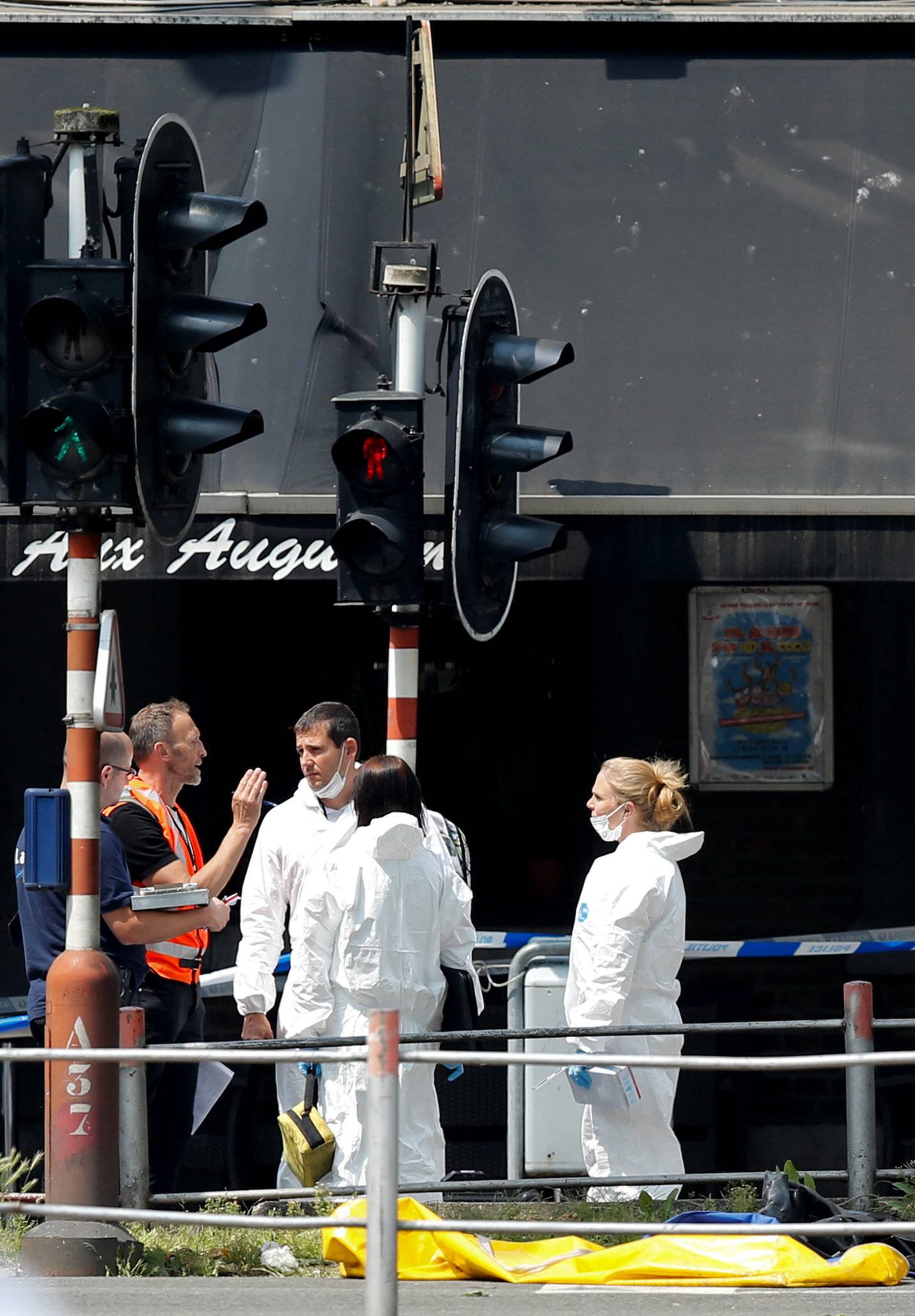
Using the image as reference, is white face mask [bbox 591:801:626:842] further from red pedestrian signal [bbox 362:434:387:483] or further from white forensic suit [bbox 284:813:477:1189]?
red pedestrian signal [bbox 362:434:387:483]

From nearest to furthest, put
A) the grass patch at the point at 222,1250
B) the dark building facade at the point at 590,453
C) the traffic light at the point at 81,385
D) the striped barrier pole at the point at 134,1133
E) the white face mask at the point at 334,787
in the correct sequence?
the traffic light at the point at 81,385, the grass patch at the point at 222,1250, the striped barrier pole at the point at 134,1133, the white face mask at the point at 334,787, the dark building facade at the point at 590,453

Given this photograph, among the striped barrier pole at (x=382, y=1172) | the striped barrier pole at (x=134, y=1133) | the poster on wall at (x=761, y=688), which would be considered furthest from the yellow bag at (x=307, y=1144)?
the poster on wall at (x=761, y=688)

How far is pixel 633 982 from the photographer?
7336 mm

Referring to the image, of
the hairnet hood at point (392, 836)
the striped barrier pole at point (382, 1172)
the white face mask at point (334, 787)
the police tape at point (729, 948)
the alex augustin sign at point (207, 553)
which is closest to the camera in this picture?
the striped barrier pole at point (382, 1172)

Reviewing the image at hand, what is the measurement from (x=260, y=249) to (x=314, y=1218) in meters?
5.33

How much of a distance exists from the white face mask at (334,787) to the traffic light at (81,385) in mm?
1835

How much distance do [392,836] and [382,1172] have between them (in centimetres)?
212

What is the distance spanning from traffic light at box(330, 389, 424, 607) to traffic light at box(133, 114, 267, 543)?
99 cm

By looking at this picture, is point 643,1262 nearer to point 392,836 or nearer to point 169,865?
point 392,836

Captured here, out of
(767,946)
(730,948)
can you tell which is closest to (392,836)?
(730,948)

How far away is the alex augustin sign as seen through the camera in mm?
8742

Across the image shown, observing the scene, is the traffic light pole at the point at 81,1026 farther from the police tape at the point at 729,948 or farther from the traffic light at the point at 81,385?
the police tape at the point at 729,948

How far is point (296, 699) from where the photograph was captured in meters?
11.2

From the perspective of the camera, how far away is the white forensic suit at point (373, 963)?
23.5 ft
